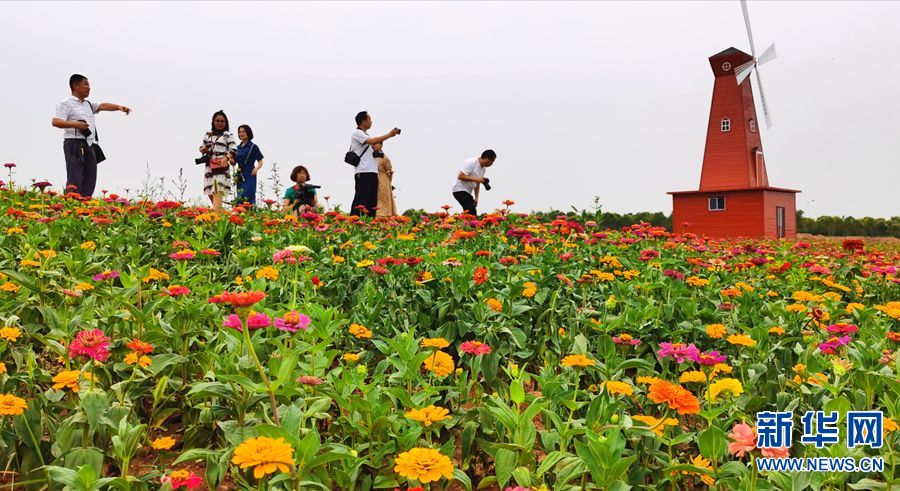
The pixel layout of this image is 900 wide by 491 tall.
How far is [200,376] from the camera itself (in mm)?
2988

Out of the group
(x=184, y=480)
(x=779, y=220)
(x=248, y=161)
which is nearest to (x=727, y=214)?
(x=779, y=220)

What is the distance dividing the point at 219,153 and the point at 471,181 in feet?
12.8

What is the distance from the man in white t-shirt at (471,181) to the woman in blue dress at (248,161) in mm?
3305

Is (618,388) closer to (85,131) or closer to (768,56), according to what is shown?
(85,131)

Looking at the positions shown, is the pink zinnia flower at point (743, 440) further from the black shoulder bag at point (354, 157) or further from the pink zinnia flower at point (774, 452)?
the black shoulder bag at point (354, 157)

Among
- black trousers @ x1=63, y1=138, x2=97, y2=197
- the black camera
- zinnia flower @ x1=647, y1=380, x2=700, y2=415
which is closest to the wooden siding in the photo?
black trousers @ x1=63, y1=138, x2=97, y2=197

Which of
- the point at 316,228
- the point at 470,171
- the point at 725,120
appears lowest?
the point at 316,228

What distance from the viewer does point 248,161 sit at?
1080 centimetres

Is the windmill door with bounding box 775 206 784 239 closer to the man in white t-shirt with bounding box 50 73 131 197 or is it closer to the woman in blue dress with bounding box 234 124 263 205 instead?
the woman in blue dress with bounding box 234 124 263 205

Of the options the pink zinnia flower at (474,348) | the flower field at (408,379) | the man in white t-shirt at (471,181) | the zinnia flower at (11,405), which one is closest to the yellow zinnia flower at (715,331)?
the flower field at (408,379)

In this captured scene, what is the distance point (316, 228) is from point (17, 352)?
10.2ft

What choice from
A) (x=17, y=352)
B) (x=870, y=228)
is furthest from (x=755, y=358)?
(x=870, y=228)

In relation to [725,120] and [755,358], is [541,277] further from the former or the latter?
[725,120]

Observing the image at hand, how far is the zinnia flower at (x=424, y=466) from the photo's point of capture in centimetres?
172
